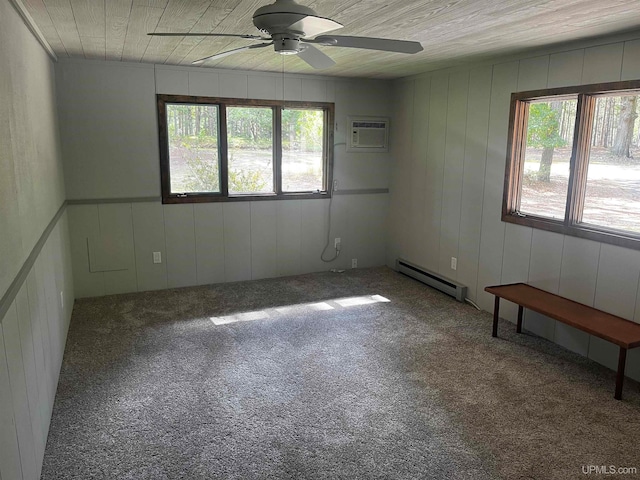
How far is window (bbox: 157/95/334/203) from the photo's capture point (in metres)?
4.84

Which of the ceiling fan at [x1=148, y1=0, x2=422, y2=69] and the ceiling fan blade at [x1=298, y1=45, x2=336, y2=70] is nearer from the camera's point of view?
the ceiling fan at [x1=148, y1=0, x2=422, y2=69]

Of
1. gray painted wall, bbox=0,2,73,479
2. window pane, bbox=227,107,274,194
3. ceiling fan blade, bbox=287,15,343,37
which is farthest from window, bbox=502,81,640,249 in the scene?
gray painted wall, bbox=0,2,73,479

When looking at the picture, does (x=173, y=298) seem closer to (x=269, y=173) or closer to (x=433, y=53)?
(x=269, y=173)

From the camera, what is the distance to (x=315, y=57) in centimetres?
260

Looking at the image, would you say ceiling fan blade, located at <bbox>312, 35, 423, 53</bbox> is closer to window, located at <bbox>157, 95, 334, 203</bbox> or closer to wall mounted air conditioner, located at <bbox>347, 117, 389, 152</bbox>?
window, located at <bbox>157, 95, 334, 203</bbox>

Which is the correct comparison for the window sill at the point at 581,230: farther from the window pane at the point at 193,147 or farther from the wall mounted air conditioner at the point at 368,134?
the window pane at the point at 193,147

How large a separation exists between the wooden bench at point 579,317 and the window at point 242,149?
101 inches

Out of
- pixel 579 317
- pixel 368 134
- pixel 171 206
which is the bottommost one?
pixel 579 317

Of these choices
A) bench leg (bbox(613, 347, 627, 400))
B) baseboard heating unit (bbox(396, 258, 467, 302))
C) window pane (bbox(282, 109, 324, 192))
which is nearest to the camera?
bench leg (bbox(613, 347, 627, 400))

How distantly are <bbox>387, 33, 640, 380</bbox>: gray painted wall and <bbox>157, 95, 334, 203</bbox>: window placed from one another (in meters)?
1.00

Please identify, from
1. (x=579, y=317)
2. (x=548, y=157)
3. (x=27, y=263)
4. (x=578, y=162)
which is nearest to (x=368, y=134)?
(x=548, y=157)

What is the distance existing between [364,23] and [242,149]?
2.56 meters

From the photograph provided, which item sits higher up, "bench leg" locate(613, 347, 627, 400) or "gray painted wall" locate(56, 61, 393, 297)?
"gray painted wall" locate(56, 61, 393, 297)

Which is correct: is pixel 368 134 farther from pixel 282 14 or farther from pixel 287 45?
pixel 282 14
